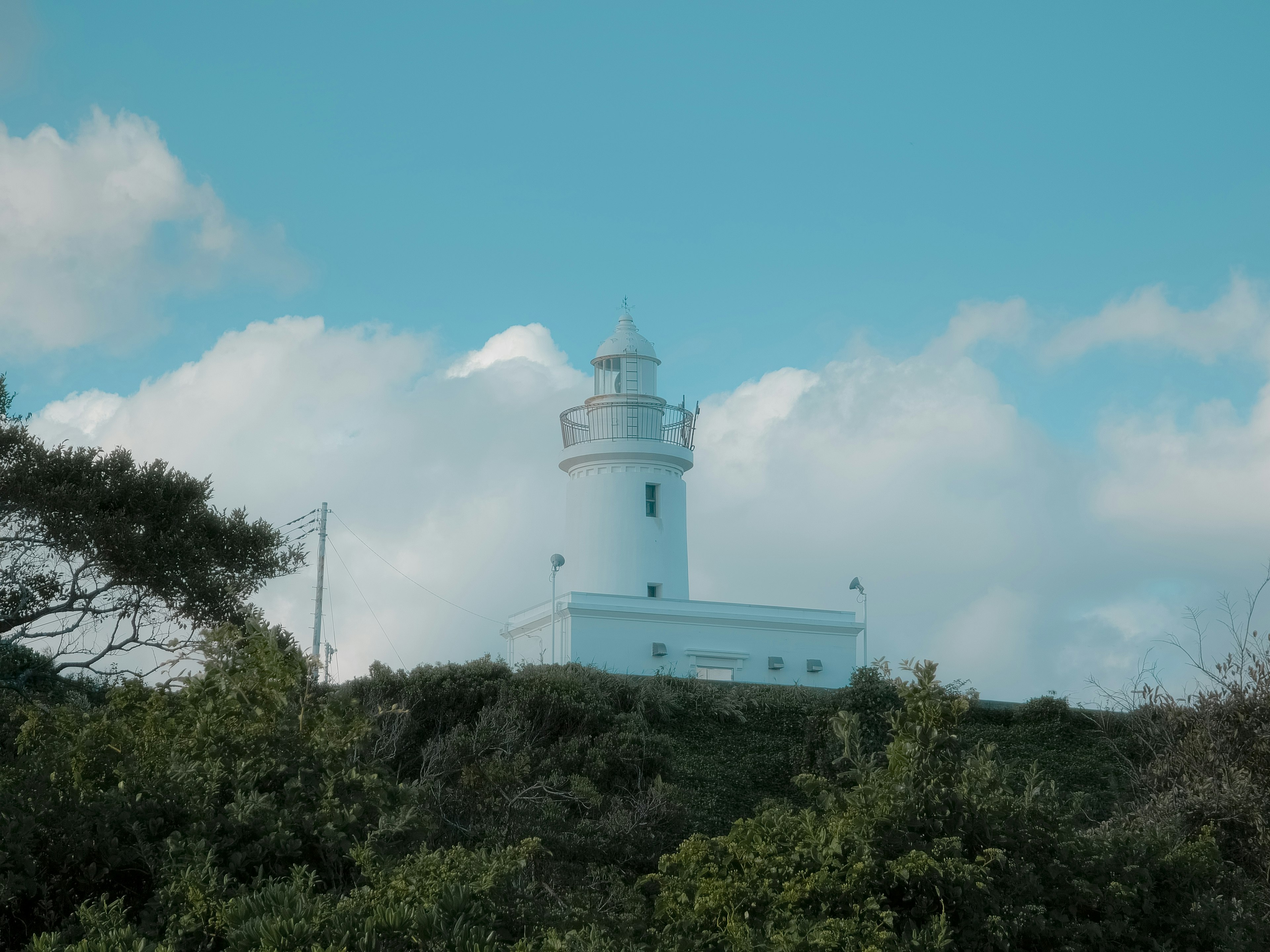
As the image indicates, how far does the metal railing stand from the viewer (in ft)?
102

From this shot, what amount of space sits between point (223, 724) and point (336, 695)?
0.82 m

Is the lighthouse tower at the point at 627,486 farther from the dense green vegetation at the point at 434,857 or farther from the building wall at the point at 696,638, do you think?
the dense green vegetation at the point at 434,857

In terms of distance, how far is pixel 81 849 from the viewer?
736 cm

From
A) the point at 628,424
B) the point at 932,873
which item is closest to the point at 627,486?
the point at 628,424

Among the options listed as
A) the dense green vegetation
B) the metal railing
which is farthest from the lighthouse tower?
the dense green vegetation

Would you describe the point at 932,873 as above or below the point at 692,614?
below

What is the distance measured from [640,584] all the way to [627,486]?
2.48m

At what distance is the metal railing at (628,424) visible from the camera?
3097cm

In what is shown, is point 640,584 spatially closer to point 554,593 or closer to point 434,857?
point 554,593

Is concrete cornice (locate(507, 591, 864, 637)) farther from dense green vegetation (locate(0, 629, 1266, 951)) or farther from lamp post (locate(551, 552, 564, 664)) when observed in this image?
dense green vegetation (locate(0, 629, 1266, 951))

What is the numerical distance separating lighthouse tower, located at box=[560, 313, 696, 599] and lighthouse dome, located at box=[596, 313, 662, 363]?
5 centimetres

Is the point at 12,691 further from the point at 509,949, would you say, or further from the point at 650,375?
the point at 650,375

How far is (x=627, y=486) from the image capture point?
3058cm

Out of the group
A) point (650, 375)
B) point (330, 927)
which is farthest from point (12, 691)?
point (650, 375)
